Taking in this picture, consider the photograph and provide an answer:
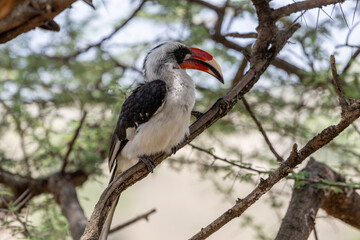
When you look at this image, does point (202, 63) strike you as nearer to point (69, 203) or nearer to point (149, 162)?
point (149, 162)

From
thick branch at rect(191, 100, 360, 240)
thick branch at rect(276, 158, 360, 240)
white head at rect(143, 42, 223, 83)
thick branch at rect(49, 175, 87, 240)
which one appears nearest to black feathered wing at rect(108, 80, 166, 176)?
white head at rect(143, 42, 223, 83)

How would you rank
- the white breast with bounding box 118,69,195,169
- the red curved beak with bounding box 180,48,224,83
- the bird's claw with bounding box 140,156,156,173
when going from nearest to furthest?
1. the bird's claw with bounding box 140,156,156,173
2. the white breast with bounding box 118,69,195,169
3. the red curved beak with bounding box 180,48,224,83

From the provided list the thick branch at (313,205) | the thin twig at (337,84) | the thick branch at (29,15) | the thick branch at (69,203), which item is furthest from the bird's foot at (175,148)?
the thick branch at (29,15)

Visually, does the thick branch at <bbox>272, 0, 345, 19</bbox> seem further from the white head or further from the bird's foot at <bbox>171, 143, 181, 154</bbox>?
the bird's foot at <bbox>171, 143, 181, 154</bbox>

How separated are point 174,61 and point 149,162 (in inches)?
33.1

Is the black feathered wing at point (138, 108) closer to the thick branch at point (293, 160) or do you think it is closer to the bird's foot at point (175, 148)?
the bird's foot at point (175, 148)

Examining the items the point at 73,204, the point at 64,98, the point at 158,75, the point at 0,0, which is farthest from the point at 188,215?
the point at 0,0

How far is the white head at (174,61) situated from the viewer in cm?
313

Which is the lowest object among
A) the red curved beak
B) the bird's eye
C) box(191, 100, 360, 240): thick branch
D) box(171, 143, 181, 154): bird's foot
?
box(191, 100, 360, 240): thick branch

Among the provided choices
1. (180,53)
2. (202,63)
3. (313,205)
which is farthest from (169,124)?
(313,205)

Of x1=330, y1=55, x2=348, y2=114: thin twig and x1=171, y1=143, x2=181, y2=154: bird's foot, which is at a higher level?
x1=171, y1=143, x2=181, y2=154: bird's foot

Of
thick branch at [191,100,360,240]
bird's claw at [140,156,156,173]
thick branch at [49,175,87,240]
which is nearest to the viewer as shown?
thick branch at [191,100,360,240]

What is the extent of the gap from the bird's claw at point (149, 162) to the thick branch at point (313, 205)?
2.95 ft

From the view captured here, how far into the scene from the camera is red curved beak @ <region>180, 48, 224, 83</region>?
3.12 m
